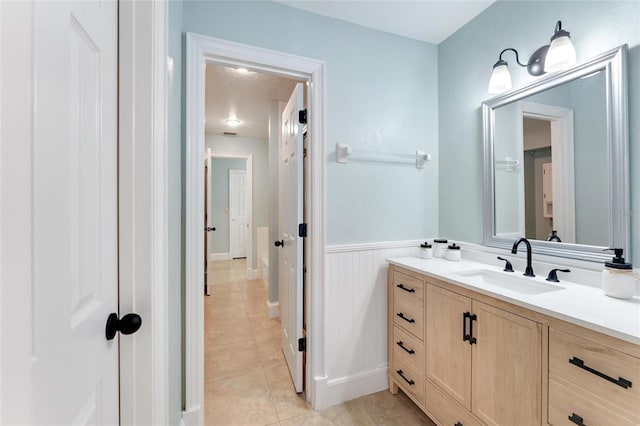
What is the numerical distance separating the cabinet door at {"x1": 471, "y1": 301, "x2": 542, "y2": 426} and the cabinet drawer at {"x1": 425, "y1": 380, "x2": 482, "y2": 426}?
7 centimetres

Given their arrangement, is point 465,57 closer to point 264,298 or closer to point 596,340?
point 596,340

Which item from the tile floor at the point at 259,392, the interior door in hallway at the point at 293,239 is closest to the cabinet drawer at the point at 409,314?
the tile floor at the point at 259,392

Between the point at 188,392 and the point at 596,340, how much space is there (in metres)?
1.78

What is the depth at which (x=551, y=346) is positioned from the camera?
3.12ft

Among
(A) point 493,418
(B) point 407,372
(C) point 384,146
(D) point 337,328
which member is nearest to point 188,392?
(D) point 337,328

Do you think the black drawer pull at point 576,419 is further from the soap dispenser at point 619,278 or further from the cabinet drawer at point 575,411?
the soap dispenser at point 619,278

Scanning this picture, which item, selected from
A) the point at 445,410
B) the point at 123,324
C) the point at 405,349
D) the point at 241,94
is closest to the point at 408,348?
the point at 405,349

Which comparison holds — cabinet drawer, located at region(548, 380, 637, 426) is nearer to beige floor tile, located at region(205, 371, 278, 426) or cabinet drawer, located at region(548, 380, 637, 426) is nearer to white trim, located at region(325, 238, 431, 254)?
white trim, located at region(325, 238, 431, 254)

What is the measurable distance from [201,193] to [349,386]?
158cm

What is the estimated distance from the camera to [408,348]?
1.67m

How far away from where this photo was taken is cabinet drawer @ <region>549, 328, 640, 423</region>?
0.76m

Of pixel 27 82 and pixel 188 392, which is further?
pixel 188 392

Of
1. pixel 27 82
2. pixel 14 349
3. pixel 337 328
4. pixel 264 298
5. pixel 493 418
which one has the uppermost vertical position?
pixel 27 82

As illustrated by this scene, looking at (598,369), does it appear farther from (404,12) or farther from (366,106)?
(404,12)
